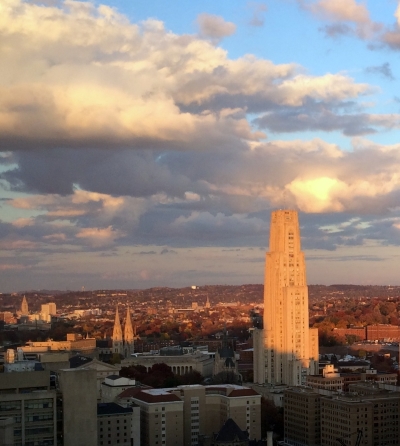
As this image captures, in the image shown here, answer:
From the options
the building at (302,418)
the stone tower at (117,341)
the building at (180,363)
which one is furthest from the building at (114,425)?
the stone tower at (117,341)

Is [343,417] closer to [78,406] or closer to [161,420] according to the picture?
[161,420]

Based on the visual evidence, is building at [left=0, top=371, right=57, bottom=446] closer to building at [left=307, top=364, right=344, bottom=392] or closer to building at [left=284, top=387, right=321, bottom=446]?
building at [left=284, top=387, right=321, bottom=446]

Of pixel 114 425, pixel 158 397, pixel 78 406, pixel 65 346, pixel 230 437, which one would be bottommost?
pixel 230 437

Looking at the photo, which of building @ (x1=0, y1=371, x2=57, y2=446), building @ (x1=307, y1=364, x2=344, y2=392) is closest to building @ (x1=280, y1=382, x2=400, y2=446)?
building @ (x1=307, y1=364, x2=344, y2=392)

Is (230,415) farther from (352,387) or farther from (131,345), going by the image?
(131,345)

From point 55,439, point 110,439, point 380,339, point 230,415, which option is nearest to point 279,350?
point 230,415

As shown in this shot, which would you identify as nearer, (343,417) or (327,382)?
(343,417)

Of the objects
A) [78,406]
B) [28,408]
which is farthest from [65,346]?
[28,408]

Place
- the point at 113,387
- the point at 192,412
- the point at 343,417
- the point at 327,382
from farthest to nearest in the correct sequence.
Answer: the point at 327,382, the point at 113,387, the point at 192,412, the point at 343,417
